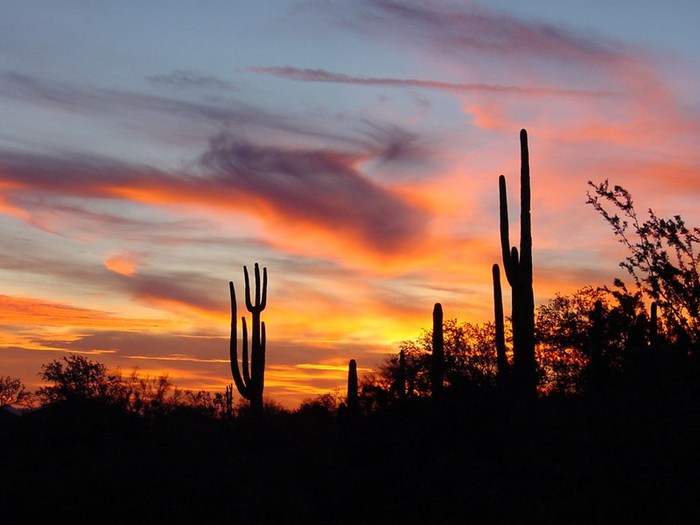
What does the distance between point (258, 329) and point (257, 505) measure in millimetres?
18825

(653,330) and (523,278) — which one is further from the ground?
(523,278)

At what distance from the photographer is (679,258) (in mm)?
16719

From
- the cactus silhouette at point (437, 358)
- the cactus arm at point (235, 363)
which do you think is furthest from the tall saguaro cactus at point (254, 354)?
the cactus silhouette at point (437, 358)

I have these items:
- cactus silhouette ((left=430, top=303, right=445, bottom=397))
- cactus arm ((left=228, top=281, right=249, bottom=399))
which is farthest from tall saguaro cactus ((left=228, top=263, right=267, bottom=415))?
cactus silhouette ((left=430, top=303, right=445, bottom=397))

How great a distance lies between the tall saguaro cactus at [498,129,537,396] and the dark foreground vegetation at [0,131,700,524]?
0.10 feet

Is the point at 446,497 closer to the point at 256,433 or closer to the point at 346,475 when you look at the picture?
the point at 346,475

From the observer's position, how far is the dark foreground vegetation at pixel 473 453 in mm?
14695

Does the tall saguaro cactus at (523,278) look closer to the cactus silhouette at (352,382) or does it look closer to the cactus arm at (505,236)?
the cactus arm at (505,236)

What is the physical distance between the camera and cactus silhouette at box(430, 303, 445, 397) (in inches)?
877

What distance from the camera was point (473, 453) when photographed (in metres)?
18.1

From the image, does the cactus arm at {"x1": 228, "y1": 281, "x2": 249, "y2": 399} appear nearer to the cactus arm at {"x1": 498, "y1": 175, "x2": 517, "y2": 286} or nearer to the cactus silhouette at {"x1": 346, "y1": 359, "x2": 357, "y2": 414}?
the cactus silhouette at {"x1": 346, "y1": 359, "x2": 357, "y2": 414}

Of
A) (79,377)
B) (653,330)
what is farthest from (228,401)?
(653,330)

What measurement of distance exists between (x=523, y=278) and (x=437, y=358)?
128 inches

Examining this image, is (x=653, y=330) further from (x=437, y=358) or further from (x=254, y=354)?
(x=254, y=354)
